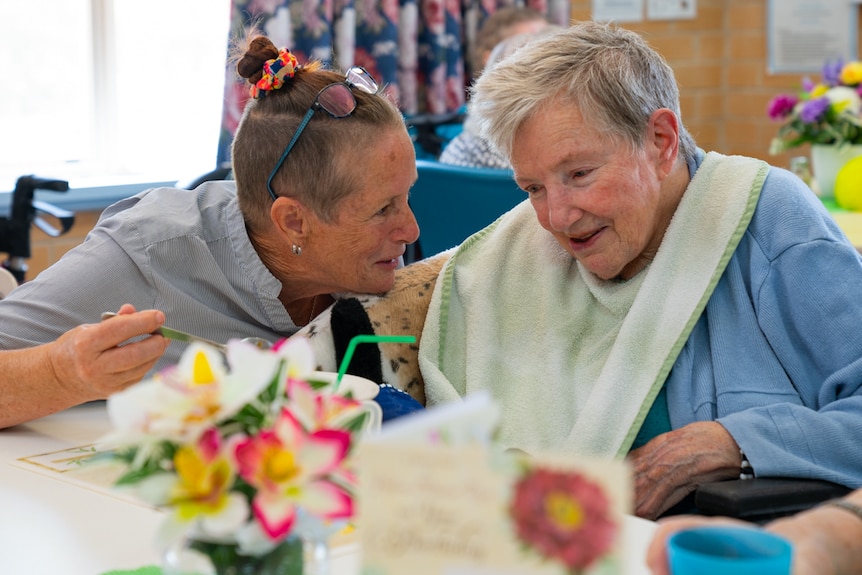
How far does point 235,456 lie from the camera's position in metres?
0.71

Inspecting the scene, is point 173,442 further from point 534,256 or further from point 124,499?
point 534,256

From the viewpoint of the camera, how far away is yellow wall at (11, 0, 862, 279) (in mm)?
5145

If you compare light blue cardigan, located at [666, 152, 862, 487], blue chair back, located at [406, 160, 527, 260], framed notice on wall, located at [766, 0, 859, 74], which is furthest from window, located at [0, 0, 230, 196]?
framed notice on wall, located at [766, 0, 859, 74]

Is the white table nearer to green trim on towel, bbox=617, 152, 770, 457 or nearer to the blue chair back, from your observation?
green trim on towel, bbox=617, 152, 770, 457

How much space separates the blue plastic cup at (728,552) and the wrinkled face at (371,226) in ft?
3.39

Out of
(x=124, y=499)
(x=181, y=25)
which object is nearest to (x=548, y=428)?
(x=124, y=499)

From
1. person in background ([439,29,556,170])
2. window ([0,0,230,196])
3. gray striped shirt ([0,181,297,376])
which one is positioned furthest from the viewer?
window ([0,0,230,196])

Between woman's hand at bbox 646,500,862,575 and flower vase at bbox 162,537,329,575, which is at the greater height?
flower vase at bbox 162,537,329,575

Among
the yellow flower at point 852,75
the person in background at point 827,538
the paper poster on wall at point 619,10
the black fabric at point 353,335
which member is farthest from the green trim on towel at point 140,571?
the paper poster on wall at point 619,10

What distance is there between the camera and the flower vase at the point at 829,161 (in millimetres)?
3203

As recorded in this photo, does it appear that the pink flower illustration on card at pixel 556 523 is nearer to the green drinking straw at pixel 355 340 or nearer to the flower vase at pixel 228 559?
the flower vase at pixel 228 559

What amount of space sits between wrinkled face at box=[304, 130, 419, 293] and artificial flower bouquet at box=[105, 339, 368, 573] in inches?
38.5

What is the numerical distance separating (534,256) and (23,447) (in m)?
0.90

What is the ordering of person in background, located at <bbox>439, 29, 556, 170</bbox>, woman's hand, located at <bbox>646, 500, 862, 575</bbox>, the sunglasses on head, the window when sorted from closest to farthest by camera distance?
woman's hand, located at <bbox>646, 500, 862, 575</bbox> → the sunglasses on head → person in background, located at <bbox>439, 29, 556, 170</bbox> → the window
